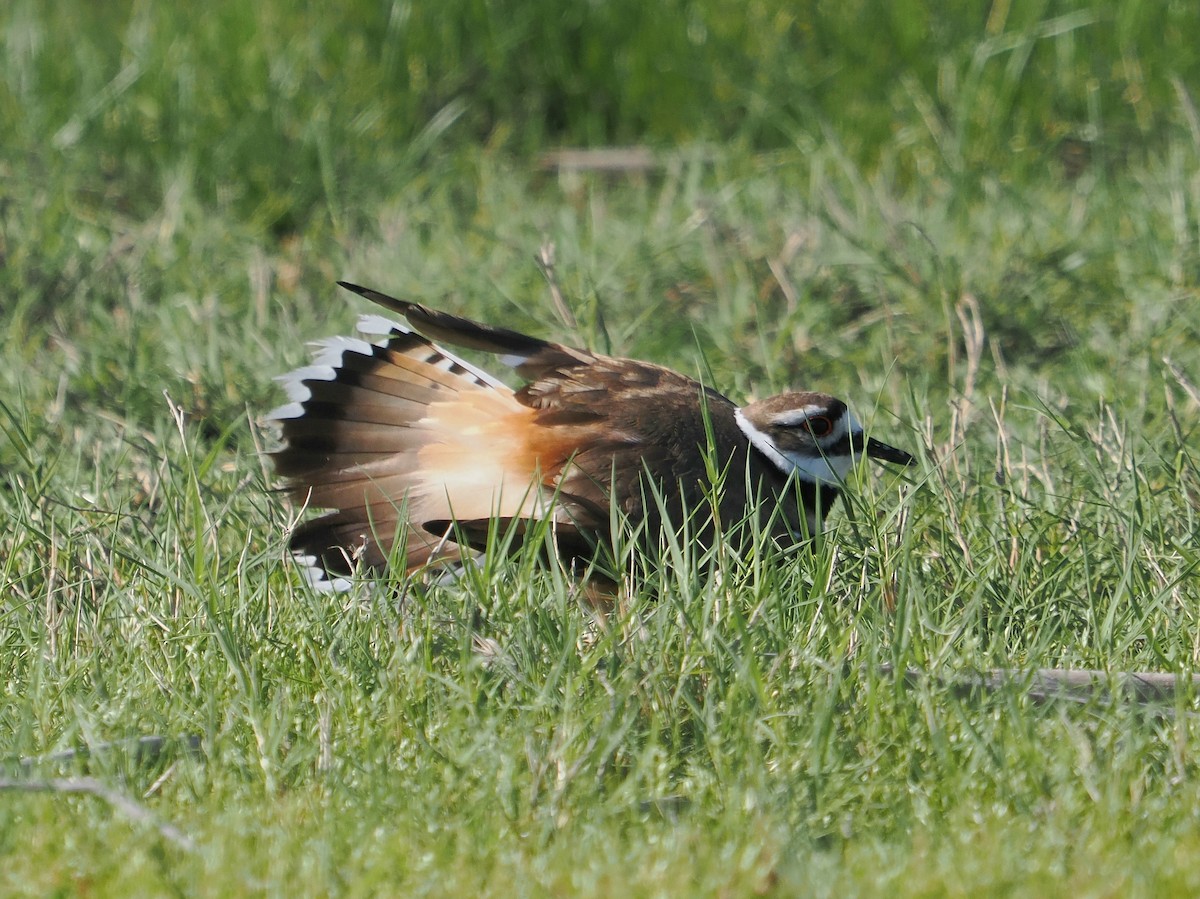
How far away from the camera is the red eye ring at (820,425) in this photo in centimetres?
425

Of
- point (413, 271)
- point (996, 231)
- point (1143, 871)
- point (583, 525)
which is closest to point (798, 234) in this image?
point (996, 231)

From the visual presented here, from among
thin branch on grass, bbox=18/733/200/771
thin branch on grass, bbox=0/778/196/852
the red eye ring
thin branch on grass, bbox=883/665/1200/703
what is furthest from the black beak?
thin branch on grass, bbox=0/778/196/852

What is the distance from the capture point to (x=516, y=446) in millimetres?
3945

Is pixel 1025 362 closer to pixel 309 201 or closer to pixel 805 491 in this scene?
pixel 805 491

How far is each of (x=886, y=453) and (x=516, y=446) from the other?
1021 millimetres

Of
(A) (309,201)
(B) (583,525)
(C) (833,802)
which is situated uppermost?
(A) (309,201)

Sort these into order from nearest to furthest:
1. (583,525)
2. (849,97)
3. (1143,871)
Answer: (1143,871), (583,525), (849,97)

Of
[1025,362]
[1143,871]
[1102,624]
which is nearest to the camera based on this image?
[1143,871]

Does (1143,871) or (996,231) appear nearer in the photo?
(1143,871)

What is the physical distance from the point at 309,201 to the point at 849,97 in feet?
8.23

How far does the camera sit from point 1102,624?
350 centimetres

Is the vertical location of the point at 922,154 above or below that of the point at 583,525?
above

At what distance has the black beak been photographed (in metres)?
4.28

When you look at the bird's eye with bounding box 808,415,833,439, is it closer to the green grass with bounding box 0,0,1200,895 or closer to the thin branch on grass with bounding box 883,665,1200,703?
the green grass with bounding box 0,0,1200,895
